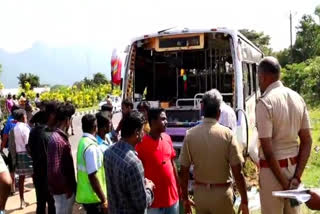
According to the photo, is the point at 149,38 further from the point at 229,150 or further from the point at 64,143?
the point at 229,150

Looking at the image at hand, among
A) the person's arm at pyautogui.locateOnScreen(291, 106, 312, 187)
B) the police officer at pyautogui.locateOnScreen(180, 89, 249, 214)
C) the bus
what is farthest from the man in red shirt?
the bus

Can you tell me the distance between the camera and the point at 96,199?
4.22 m

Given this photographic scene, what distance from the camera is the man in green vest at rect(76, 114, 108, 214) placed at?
4033mm

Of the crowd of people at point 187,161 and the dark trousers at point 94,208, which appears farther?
the dark trousers at point 94,208

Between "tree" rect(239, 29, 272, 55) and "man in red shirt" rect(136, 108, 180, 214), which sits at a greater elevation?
"tree" rect(239, 29, 272, 55)

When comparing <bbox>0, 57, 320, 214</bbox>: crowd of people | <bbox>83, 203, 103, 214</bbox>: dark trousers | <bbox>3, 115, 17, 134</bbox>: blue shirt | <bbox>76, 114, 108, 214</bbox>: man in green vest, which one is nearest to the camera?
<bbox>0, 57, 320, 214</bbox>: crowd of people

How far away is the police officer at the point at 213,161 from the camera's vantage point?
3.73 metres

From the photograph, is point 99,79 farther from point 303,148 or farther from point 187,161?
point 303,148

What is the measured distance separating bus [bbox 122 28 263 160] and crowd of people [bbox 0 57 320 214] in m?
3.17

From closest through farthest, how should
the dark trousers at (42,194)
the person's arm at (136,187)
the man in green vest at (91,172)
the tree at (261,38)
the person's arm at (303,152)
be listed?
1. the person's arm at (136,187)
2. the person's arm at (303,152)
3. the man in green vest at (91,172)
4. the dark trousers at (42,194)
5. the tree at (261,38)

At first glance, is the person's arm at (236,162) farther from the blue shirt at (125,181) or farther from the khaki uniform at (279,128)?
the blue shirt at (125,181)

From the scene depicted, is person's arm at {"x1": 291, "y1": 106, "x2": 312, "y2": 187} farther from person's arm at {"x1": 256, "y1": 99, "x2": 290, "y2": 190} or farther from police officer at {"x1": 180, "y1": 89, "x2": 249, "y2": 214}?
police officer at {"x1": 180, "y1": 89, "x2": 249, "y2": 214}

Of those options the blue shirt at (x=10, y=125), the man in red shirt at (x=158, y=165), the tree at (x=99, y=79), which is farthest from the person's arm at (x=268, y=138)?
the tree at (x=99, y=79)

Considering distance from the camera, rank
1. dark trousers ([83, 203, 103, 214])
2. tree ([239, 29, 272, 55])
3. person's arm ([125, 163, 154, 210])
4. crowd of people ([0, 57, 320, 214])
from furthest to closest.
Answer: tree ([239, 29, 272, 55]) < dark trousers ([83, 203, 103, 214]) < crowd of people ([0, 57, 320, 214]) < person's arm ([125, 163, 154, 210])
